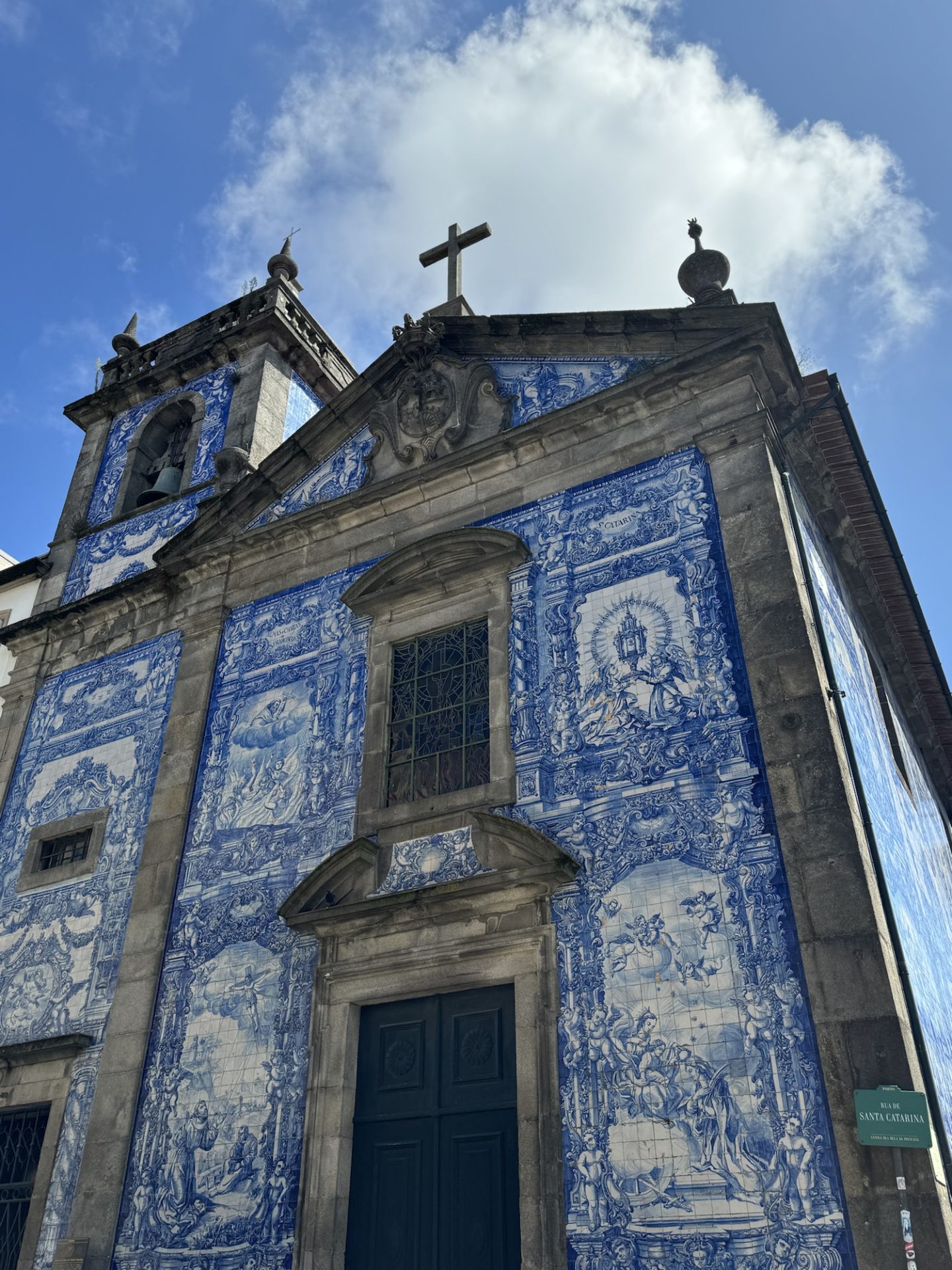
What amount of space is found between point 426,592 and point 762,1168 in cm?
460

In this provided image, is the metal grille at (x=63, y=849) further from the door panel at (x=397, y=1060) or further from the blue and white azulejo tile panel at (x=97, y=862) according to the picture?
the door panel at (x=397, y=1060)

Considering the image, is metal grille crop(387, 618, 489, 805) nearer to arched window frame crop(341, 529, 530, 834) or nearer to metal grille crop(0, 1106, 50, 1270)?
arched window frame crop(341, 529, 530, 834)

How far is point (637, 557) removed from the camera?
7504 millimetres

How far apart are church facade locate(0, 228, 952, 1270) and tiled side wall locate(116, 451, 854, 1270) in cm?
2

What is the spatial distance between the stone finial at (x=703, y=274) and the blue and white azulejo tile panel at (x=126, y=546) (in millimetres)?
5222

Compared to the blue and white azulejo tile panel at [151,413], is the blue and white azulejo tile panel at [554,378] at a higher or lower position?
lower

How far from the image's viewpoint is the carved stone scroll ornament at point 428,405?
29.6 feet

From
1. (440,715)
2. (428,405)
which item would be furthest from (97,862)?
(428,405)

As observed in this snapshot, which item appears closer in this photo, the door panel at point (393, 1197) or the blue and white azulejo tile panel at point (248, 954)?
the door panel at point (393, 1197)

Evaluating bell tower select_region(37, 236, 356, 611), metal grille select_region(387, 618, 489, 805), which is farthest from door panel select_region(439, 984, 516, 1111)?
bell tower select_region(37, 236, 356, 611)

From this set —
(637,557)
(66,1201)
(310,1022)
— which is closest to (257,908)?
(310,1022)

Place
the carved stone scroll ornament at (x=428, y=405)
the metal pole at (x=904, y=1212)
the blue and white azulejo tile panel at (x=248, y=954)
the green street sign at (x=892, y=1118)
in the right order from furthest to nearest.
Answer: the carved stone scroll ornament at (x=428, y=405) < the blue and white azulejo tile panel at (x=248, y=954) < the green street sign at (x=892, y=1118) < the metal pole at (x=904, y=1212)

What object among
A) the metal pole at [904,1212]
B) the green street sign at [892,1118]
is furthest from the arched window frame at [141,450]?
the metal pole at [904,1212]

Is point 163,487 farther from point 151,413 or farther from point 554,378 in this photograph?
Answer: point 554,378
